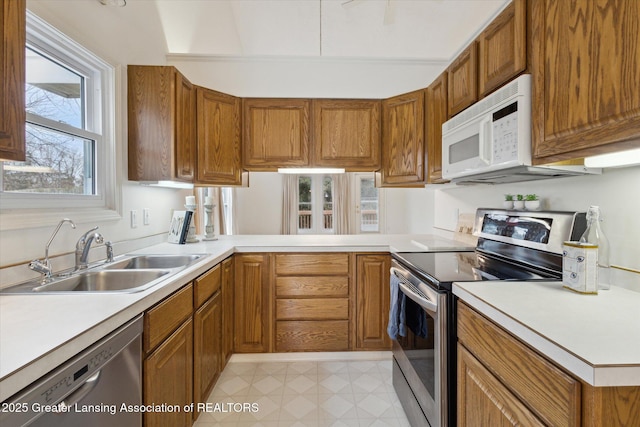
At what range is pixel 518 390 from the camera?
81cm

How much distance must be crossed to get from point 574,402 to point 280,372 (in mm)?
1896

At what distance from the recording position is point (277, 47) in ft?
10.8

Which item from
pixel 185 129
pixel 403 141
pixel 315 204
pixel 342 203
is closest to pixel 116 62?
pixel 185 129

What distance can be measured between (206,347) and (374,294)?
1241 mm

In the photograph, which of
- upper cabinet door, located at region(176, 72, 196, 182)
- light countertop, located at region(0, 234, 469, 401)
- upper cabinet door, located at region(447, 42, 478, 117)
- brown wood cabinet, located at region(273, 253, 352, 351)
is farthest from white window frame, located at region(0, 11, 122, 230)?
upper cabinet door, located at region(447, 42, 478, 117)

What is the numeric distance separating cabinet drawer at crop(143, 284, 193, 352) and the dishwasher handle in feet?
0.80

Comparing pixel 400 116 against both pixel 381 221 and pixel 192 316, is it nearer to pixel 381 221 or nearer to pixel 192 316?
pixel 192 316

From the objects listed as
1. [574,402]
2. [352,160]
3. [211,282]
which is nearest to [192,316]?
[211,282]

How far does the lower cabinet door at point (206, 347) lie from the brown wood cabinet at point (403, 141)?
169 cm

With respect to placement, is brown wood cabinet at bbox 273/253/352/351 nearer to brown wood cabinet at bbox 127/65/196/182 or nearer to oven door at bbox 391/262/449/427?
oven door at bbox 391/262/449/427

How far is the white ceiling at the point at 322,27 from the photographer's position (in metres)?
2.74

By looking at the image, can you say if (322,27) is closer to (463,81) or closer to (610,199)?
(463,81)

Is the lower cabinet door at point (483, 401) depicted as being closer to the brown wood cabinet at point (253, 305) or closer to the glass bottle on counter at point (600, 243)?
the glass bottle on counter at point (600, 243)

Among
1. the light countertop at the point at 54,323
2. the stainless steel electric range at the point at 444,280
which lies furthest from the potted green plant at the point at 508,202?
the light countertop at the point at 54,323
